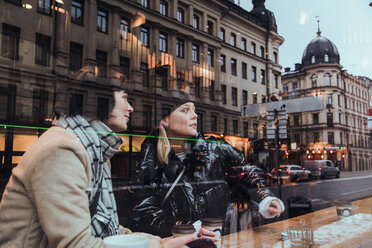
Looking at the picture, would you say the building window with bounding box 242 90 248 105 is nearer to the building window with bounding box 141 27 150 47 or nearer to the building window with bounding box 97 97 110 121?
the building window with bounding box 141 27 150 47

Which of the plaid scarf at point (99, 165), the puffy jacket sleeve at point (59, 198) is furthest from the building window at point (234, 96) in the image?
the puffy jacket sleeve at point (59, 198)

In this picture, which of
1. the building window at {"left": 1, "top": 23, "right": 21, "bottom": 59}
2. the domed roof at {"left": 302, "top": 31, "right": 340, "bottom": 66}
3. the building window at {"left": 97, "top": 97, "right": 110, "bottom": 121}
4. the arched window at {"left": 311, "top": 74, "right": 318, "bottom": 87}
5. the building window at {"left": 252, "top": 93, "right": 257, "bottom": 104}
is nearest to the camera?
the building window at {"left": 1, "top": 23, "right": 21, "bottom": 59}

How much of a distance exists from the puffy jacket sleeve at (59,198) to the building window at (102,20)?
65 cm

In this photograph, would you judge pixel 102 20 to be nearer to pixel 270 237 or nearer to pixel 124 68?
pixel 124 68

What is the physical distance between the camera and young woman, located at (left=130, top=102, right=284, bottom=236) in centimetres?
167

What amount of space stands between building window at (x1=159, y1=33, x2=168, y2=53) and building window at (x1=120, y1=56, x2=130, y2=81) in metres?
0.23

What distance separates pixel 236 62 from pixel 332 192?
1808mm

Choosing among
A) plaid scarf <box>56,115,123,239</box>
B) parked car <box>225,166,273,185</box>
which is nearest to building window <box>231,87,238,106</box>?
parked car <box>225,166,273,185</box>

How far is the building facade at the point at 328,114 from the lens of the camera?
247 cm

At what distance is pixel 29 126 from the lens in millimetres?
1083

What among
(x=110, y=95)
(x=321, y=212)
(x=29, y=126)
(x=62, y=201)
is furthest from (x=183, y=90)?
(x=321, y=212)

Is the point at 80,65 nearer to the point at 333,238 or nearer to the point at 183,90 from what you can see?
the point at 183,90

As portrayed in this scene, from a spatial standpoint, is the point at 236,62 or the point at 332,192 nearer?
the point at 236,62

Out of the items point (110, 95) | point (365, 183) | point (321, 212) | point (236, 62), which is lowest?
point (321, 212)
